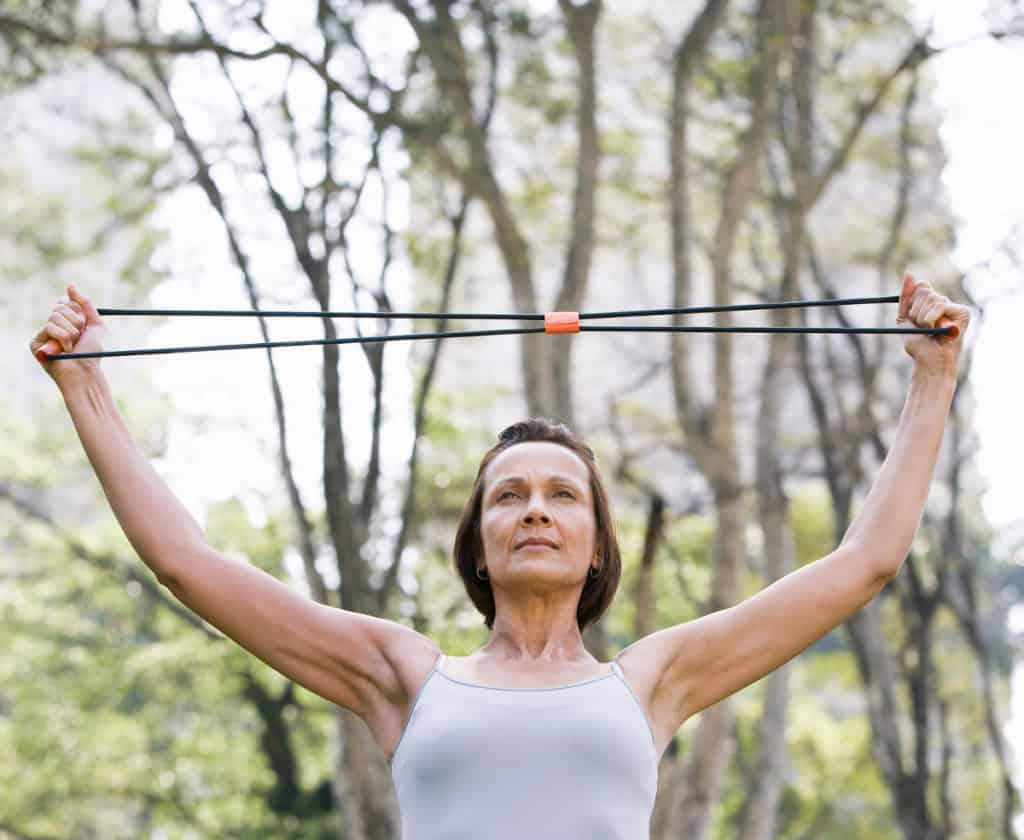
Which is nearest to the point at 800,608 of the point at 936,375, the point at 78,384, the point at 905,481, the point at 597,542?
the point at 905,481

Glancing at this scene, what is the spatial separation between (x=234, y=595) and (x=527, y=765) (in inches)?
22.5

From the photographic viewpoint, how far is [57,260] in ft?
43.1

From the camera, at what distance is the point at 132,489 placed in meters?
2.71

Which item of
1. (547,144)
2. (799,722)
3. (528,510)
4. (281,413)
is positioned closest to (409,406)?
(547,144)

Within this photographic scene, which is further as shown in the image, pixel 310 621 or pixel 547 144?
pixel 547 144

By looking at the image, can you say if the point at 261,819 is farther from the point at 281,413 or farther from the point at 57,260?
the point at 281,413

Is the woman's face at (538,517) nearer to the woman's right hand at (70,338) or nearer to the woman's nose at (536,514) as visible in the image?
the woman's nose at (536,514)

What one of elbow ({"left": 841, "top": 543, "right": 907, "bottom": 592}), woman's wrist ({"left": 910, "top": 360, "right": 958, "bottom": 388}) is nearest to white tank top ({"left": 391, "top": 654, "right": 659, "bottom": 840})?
elbow ({"left": 841, "top": 543, "right": 907, "bottom": 592})

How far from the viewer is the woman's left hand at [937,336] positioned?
2869 mm

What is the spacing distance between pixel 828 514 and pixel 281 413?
966cm

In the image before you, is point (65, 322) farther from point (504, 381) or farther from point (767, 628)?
point (504, 381)

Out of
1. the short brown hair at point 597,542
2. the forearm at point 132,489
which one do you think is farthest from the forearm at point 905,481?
the forearm at point 132,489

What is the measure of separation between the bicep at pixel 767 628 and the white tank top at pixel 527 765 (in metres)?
0.16

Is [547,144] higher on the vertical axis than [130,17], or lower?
higher
